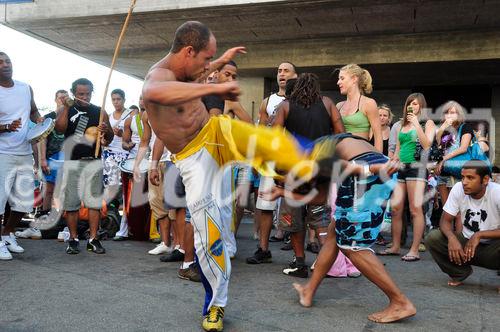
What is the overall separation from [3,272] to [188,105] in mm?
2526

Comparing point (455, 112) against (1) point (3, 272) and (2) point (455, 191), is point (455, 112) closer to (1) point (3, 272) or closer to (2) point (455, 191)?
(2) point (455, 191)

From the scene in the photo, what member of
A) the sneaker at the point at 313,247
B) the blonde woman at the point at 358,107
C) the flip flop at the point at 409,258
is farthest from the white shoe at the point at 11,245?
the flip flop at the point at 409,258

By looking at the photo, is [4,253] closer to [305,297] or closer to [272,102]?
[305,297]

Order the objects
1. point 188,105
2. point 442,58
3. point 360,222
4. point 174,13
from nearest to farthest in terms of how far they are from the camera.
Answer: point 188,105
point 360,222
point 174,13
point 442,58

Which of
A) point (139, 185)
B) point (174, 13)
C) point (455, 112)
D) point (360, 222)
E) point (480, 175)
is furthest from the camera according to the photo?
point (174, 13)

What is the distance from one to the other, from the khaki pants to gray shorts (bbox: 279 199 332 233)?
3.07 feet

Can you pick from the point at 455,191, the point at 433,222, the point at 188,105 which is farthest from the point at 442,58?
the point at 188,105

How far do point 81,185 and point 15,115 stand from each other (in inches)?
39.2

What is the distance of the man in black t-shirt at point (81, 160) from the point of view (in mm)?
5180

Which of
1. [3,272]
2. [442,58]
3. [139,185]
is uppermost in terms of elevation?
[442,58]

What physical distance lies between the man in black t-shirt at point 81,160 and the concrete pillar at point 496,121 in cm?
1392

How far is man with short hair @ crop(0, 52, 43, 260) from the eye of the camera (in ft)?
15.8

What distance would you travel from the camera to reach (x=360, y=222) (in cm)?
308

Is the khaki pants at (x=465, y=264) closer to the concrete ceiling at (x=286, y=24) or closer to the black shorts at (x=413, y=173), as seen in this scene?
the black shorts at (x=413, y=173)
